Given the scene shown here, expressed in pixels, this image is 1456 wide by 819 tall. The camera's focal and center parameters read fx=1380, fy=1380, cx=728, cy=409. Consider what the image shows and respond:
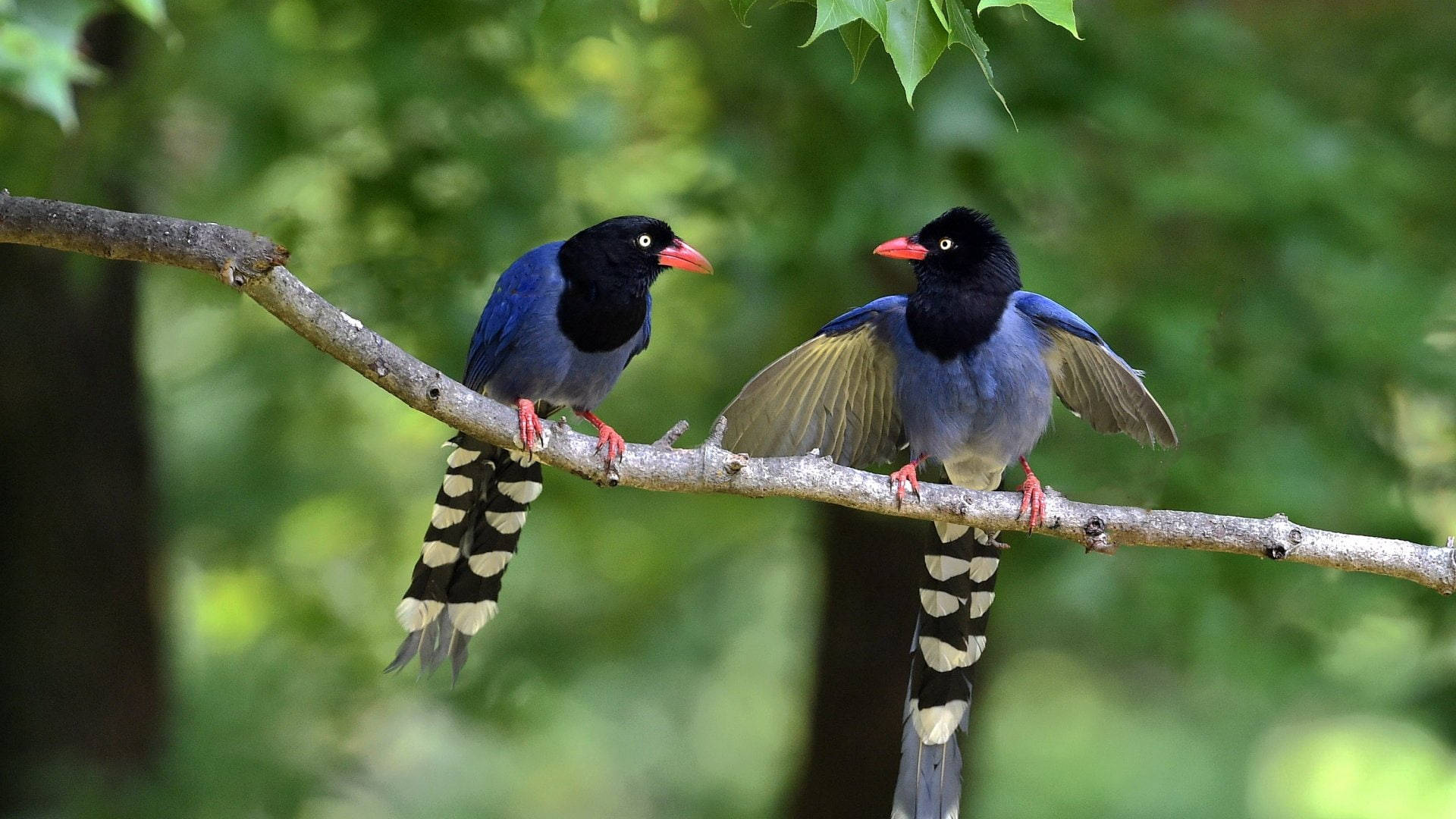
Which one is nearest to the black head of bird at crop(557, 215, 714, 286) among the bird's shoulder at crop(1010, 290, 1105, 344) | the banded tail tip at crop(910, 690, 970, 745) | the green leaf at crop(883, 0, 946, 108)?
the bird's shoulder at crop(1010, 290, 1105, 344)

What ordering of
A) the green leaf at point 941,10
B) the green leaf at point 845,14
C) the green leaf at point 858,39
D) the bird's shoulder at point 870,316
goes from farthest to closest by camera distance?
the bird's shoulder at point 870,316 < the green leaf at point 858,39 < the green leaf at point 941,10 < the green leaf at point 845,14

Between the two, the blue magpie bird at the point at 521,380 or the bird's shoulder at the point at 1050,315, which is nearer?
the bird's shoulder at the point at 1050,315

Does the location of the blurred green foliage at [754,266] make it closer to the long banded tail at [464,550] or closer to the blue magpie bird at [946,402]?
the blue magpie bird at [946,402]

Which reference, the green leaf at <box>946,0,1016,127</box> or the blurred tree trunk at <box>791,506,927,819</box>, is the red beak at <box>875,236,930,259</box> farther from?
the blurred tree trunk at <box>791,506,927,819</box>

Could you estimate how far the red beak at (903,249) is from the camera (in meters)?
2.77

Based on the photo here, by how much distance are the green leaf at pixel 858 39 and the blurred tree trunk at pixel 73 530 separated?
5.41 metres

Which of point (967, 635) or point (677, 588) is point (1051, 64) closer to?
point (967, 635)

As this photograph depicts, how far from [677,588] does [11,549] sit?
3.86m

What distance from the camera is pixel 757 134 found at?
657 cm

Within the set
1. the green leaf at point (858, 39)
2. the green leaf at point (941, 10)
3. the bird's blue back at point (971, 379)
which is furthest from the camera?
the bird's blue back at point (971, 379)

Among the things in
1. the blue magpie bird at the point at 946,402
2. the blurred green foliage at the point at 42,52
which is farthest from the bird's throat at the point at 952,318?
the blurred green foliage at the point at 42,52

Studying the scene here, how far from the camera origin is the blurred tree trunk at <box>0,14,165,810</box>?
7.08m

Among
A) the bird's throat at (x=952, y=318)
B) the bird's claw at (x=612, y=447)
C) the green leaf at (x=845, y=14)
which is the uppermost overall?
the green leaf at (x=845, y=14)

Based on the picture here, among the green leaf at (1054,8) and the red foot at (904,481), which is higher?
the green leaf at (1054,8)
